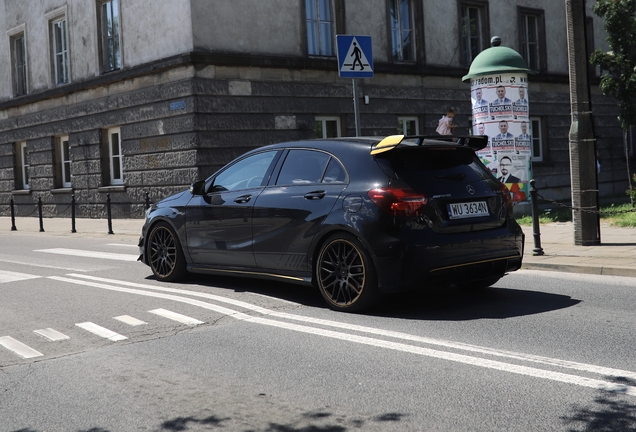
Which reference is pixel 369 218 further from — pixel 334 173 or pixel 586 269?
pixel 586 269

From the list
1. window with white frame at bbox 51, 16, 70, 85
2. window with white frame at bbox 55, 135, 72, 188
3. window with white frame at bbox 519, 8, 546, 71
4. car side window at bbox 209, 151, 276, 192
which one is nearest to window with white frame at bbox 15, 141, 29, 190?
window with white frame at bbox 55, 135, 72, 188

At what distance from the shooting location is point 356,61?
37.9 feet

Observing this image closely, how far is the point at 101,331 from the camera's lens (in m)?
6.66

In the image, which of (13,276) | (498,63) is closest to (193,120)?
(498,63)

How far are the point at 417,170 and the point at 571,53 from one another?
15.7 ft

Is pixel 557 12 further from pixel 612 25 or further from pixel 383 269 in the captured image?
pixel 383 269

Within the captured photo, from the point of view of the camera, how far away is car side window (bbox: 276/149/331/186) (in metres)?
7.38

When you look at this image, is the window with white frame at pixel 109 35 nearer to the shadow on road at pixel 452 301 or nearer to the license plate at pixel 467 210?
the shadow on road at pixel 452 301

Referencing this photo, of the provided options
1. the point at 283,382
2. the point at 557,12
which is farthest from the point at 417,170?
the point at 557,12

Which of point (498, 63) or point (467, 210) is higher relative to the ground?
point (498, 63)

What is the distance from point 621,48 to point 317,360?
1738 cm

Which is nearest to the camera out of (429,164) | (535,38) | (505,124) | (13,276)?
(429,164)

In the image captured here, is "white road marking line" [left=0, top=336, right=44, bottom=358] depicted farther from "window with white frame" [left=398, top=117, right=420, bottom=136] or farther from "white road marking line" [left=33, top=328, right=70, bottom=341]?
A: "window with white frame" [left=398, top=117, right=420, bottom=136]

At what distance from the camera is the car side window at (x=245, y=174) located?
8.08m
